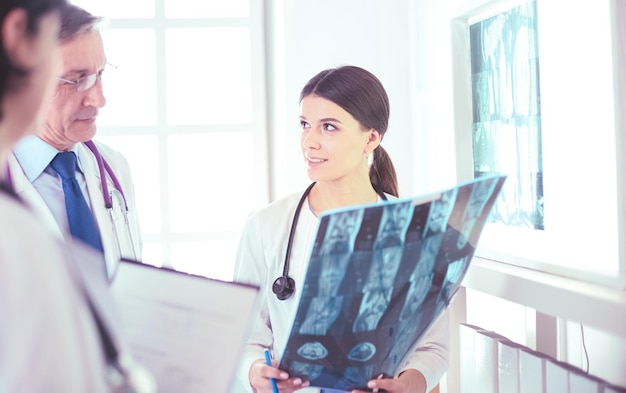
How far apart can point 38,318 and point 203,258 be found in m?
2.29

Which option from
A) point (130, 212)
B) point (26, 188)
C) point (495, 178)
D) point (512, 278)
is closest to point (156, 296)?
point (495, 178)

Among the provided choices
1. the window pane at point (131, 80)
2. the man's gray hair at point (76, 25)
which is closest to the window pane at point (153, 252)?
the window pane at point (131, 80)

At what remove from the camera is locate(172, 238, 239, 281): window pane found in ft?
8.50

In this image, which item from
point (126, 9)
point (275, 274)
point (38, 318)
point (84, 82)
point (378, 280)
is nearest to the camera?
point (38, 318)

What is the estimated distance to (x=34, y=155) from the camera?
1.25 metres

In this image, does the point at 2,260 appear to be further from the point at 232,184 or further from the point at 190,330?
the point at 232,184

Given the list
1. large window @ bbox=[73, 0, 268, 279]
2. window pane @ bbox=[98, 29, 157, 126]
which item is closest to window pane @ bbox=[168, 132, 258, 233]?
large window @ bbox=[73, 0, 268, 279]

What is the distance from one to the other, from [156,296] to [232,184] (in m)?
2.05

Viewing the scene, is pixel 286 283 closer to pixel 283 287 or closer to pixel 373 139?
pixel 283 287

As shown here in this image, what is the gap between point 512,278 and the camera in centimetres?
112

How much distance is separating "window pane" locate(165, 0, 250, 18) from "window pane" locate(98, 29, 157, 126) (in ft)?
0.53

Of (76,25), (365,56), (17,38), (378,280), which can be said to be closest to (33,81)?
(17,38)

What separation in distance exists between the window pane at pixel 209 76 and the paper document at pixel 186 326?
6.75 feet

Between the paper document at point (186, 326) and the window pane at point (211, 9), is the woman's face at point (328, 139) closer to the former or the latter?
the paper document at point (186, 326)
